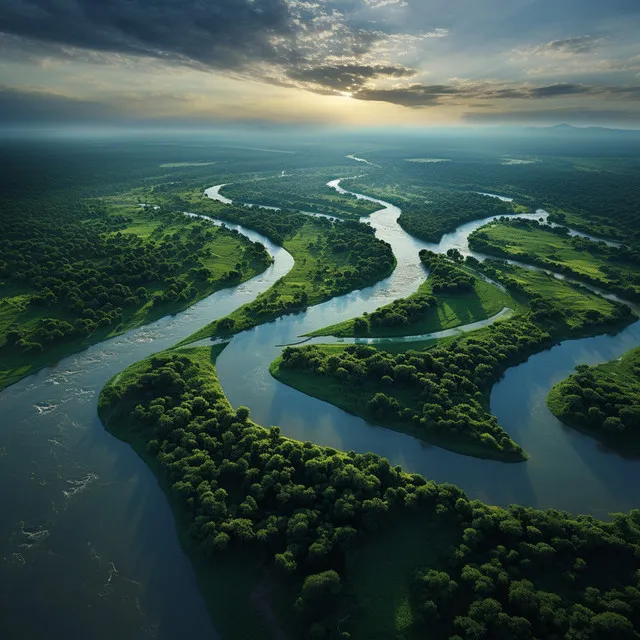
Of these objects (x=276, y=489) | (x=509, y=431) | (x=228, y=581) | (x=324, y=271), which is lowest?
(x=509, y=431)

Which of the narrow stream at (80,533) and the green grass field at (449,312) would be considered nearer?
the narrow stream at (80,533)

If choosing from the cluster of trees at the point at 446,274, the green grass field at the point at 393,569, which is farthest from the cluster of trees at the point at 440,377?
the cluster of trees at the point at 446,274

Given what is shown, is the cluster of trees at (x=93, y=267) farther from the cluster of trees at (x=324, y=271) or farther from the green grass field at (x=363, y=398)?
the green grass field at (x=363, y=398)

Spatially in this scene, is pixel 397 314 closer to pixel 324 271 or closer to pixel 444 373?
pixel 444 373

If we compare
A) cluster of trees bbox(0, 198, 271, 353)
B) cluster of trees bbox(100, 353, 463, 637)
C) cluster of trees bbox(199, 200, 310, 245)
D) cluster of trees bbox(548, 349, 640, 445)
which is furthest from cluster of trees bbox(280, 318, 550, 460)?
cluster of trees bbox(199, 200, 310, 245)

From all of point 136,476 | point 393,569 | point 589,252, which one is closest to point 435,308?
point 393,569

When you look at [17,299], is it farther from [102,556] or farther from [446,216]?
[446,216]
